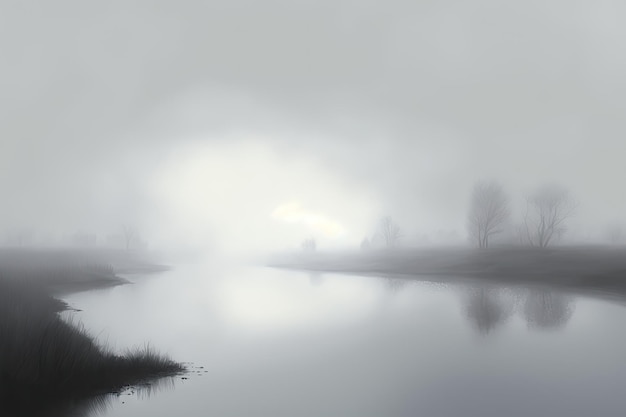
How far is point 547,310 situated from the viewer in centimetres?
3152

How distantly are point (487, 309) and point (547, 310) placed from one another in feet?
14.8

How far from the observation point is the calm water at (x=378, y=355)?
12.4 m

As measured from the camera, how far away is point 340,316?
31.4 meters

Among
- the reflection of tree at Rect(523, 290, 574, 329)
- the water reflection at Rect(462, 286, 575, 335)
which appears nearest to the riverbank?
the reflection of tree at Rect(523, 290, 574, 329)

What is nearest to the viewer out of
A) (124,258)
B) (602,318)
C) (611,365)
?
(611,365)

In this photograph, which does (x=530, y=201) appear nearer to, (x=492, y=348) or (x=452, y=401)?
(x=492, y=348)

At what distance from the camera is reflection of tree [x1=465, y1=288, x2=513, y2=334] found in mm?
26430

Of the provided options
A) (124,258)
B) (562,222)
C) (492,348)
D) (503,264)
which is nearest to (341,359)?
(492,348)

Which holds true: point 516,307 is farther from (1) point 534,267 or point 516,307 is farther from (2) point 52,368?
(2) point 52,368

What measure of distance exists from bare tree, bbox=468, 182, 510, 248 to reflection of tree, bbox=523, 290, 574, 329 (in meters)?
45.4

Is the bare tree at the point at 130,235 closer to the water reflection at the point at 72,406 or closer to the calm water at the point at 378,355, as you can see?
the calm water at the point at 378,355

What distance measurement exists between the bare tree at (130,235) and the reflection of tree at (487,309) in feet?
459

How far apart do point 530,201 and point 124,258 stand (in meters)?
108

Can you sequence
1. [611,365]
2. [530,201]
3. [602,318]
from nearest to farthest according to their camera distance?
1. [611,365]
2. [602,318]
3. [530,201]
